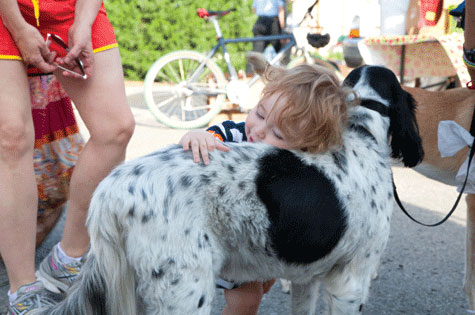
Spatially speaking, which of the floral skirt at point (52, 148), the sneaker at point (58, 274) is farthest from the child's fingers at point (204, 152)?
the floral skirt at point (52, 148)

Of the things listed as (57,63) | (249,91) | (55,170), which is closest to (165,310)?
(57,63)

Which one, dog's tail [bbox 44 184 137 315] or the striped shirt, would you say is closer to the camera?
dog's tail [bbox 44 184 137 315]

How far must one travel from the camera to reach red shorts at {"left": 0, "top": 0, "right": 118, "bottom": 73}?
2.12m

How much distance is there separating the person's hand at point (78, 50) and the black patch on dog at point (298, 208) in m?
1.03

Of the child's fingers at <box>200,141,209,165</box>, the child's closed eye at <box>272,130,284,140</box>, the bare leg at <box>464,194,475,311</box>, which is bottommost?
the bare leg at <box>464,194,475,311</box>

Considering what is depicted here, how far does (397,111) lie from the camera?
78.6 inches

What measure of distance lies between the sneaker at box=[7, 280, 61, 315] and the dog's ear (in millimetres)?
1456

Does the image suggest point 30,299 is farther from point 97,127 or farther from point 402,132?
point 402,132

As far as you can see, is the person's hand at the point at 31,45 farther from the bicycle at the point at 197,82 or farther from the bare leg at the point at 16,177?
the bicycle at the point at 197,82

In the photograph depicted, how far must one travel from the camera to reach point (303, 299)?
2.14m

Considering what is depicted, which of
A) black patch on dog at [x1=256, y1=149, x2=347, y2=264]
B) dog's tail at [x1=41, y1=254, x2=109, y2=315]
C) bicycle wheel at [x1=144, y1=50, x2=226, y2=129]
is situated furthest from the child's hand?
bicycle wheel at [x1=144, y1=50, x2=226, y2=129]

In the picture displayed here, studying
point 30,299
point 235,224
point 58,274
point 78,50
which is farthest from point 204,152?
point 58,274

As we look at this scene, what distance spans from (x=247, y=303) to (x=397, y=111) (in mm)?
945

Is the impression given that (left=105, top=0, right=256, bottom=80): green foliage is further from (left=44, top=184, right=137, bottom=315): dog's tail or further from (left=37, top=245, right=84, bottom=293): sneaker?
(left=44, top=184, right=137, bottom=315): dog's tail
